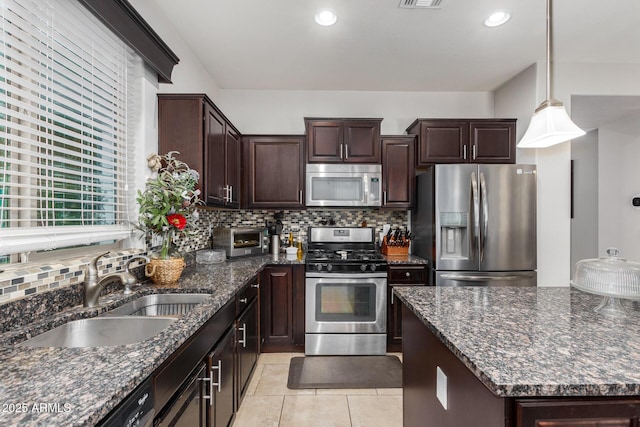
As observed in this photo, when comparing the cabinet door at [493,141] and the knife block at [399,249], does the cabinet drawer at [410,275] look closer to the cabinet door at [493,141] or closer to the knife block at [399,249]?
the knife block at [399,249]

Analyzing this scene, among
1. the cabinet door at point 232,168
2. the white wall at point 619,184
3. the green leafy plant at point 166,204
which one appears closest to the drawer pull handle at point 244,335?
the green leafy plant at point 166,204

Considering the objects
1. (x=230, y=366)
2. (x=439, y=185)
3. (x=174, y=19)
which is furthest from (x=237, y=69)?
(x=230, y=366)

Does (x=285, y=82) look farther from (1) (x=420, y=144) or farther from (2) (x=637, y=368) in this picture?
(2) (x=637, y=368)

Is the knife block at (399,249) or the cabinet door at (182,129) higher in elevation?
the cabinet door at (182,129)

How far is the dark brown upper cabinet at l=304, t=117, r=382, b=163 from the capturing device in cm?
309

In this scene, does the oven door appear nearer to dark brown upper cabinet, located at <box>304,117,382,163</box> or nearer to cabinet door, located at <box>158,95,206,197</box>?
dark brown upper cabinet, located at <box>304,117,382,163</box>

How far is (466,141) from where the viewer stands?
309cm

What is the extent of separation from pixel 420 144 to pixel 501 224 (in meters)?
1.10

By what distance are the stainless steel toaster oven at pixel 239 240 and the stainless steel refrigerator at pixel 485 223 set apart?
68.8 inches

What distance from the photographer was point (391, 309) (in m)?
2.86

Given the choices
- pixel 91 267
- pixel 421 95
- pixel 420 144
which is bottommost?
pixel 91 267

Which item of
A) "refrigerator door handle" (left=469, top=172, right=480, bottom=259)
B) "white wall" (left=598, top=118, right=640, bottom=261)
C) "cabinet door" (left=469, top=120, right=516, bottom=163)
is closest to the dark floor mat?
"refrigerator door handle" (left=469, top=172, right=480, bottom=259)

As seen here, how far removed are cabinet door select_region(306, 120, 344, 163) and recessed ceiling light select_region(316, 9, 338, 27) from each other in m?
0.98

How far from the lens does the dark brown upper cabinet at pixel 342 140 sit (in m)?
3.09
